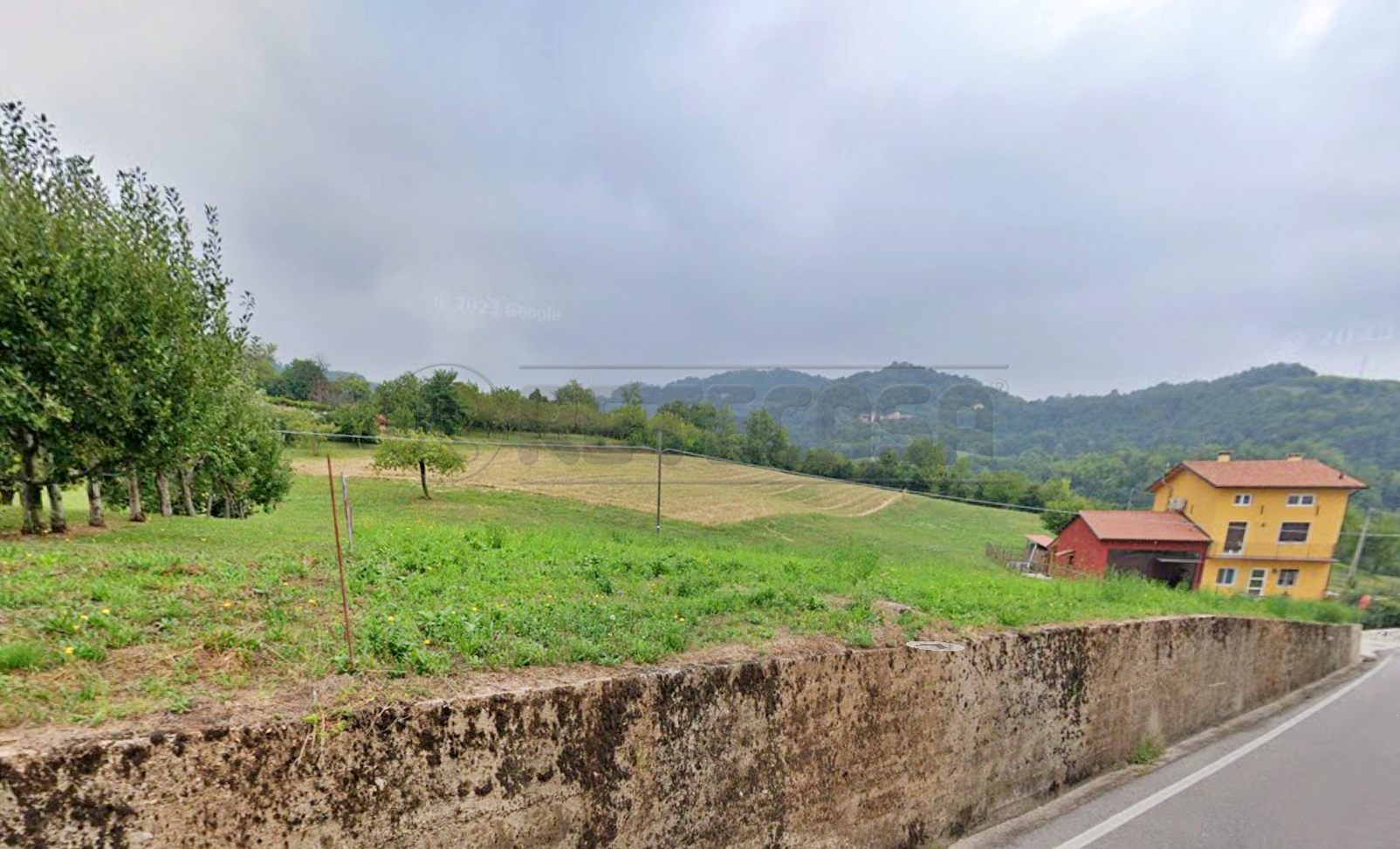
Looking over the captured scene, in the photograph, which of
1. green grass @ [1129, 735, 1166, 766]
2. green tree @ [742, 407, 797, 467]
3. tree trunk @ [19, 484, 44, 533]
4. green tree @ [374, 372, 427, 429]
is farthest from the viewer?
green tree @ [742, 407, 797, 467]

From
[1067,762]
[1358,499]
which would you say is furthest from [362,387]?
[1358,499]

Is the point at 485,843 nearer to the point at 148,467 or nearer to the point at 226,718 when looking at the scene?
the point at 226,718

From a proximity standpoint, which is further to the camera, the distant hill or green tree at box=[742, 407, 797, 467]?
green tree at box=[742, 407, 797, 467]

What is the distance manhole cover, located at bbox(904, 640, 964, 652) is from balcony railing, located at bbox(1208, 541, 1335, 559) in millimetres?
30229

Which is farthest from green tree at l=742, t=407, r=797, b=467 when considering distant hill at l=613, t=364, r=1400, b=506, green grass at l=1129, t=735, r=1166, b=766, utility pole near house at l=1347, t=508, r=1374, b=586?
utility pole near house at l=1347, t=508, r=1374, b=586

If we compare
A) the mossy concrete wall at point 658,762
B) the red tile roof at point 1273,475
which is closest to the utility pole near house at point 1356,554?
the red tile roof at point 1273,475

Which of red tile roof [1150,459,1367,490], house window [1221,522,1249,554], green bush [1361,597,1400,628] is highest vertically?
red tile roof [1150,459,1367,490]

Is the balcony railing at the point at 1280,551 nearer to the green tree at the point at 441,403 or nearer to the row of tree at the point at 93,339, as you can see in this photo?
the green tree at the point at 441,403

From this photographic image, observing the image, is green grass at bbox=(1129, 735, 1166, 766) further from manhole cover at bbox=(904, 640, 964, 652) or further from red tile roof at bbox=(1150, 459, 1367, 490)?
red tile roof at bbox=(1150, 459, 1367, 490)

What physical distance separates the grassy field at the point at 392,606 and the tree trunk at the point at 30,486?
230 millimetres

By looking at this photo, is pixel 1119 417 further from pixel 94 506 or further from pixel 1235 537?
pixel 94 506

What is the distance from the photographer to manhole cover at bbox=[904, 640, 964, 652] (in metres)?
4.15

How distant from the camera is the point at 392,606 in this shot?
3740 mm

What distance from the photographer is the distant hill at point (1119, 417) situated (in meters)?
18.6
